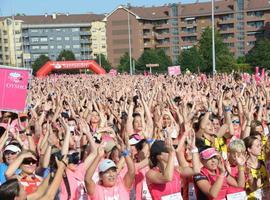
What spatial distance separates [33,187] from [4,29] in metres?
132

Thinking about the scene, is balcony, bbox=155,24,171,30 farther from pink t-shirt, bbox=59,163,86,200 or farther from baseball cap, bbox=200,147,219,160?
baseball cap, bbox=200,147,219,160

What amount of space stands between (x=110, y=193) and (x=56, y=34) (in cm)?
12534

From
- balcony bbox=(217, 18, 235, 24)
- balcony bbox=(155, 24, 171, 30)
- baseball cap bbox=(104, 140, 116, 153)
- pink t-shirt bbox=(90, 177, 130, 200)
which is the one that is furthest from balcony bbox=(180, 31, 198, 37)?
pink t-shirt bbox=(90, 177, 130, 200)

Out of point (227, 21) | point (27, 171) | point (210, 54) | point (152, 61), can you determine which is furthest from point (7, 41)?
point (27, 171)

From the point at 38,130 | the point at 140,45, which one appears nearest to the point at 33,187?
the point at 38,130

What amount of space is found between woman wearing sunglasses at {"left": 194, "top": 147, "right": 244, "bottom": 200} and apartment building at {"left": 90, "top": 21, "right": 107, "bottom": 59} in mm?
122075

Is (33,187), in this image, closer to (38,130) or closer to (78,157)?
(78,157)

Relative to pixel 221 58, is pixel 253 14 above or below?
above

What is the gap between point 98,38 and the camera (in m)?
130

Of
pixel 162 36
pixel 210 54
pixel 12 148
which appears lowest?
pixel 12 148

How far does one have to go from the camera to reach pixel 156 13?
120m

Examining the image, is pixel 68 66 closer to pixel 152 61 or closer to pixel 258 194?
pixel 152 61

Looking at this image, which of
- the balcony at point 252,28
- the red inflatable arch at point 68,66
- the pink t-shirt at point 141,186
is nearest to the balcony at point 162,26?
the balcony at point 252,28

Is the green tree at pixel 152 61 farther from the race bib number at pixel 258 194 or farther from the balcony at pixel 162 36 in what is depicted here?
the race bib number at pixel 258 194
